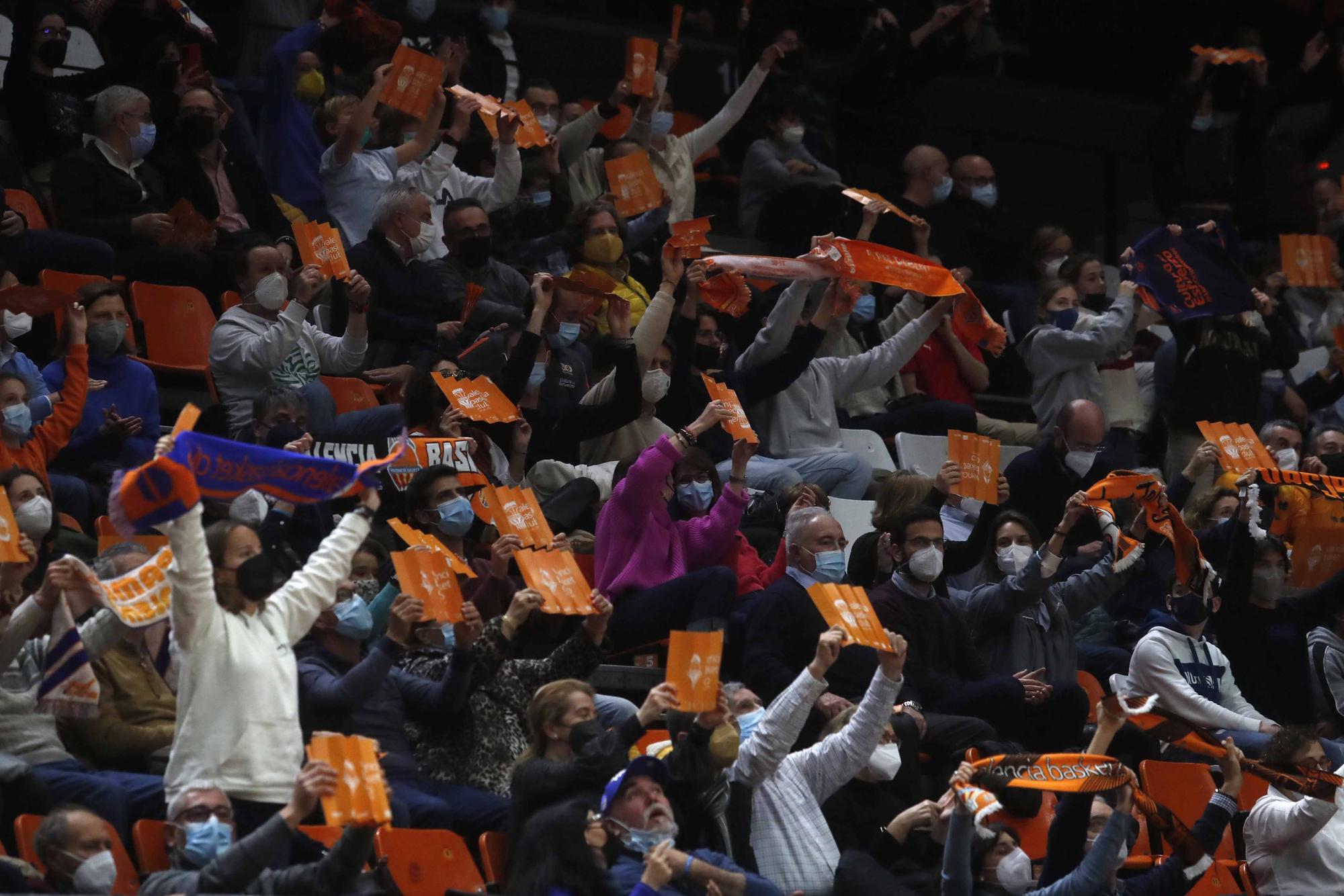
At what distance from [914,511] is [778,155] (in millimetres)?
4727

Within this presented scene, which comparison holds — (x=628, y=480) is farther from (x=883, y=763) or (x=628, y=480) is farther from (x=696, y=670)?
(x=696, y=670)

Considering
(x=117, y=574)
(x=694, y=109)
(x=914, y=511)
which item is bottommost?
(x=694, y=109)

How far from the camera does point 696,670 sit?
6672 millimetres

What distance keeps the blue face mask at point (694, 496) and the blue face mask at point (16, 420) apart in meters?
2.61

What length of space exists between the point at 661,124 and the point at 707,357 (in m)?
1.93

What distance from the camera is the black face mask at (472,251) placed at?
10.4 m

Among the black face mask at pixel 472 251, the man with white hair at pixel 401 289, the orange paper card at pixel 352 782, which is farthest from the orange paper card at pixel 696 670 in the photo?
the black face mask at pixel 472 251

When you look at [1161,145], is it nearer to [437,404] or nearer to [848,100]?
[848,100]

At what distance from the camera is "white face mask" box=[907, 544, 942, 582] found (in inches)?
330

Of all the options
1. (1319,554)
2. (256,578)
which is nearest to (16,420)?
(256,578)

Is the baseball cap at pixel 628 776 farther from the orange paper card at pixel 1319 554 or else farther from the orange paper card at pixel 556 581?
the orange paper card at pixel 1319 554

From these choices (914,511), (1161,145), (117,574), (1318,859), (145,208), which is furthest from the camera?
(1161,145)

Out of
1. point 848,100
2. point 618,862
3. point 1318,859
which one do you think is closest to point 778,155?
point 848,100

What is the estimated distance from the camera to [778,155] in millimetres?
12797
